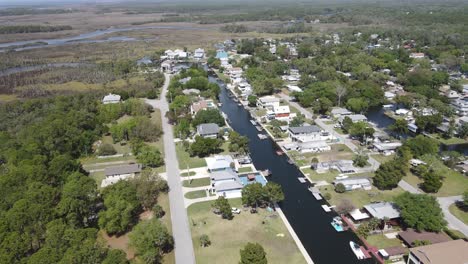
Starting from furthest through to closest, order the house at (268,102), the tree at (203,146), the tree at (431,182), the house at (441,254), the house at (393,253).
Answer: the house at (268,102) < the tree at (203,146) < the tree at (431,182) < the house at (393,253) < the house at (441,254)

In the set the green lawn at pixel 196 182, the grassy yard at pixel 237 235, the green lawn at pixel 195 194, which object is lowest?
the green lawn at pixel 196 182

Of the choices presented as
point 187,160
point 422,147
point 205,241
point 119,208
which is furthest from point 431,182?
point 119,208

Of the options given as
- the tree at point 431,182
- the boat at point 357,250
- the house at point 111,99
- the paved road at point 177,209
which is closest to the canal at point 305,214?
the boat at point 357,250

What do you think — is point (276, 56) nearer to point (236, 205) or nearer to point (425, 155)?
point (425, 155)

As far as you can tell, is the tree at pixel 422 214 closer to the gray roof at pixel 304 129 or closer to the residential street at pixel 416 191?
the residential street at pixel 416 191

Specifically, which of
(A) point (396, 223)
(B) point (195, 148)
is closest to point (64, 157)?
(B) point (195, 148)

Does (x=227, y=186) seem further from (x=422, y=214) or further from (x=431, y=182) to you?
(x=431, y=182)
